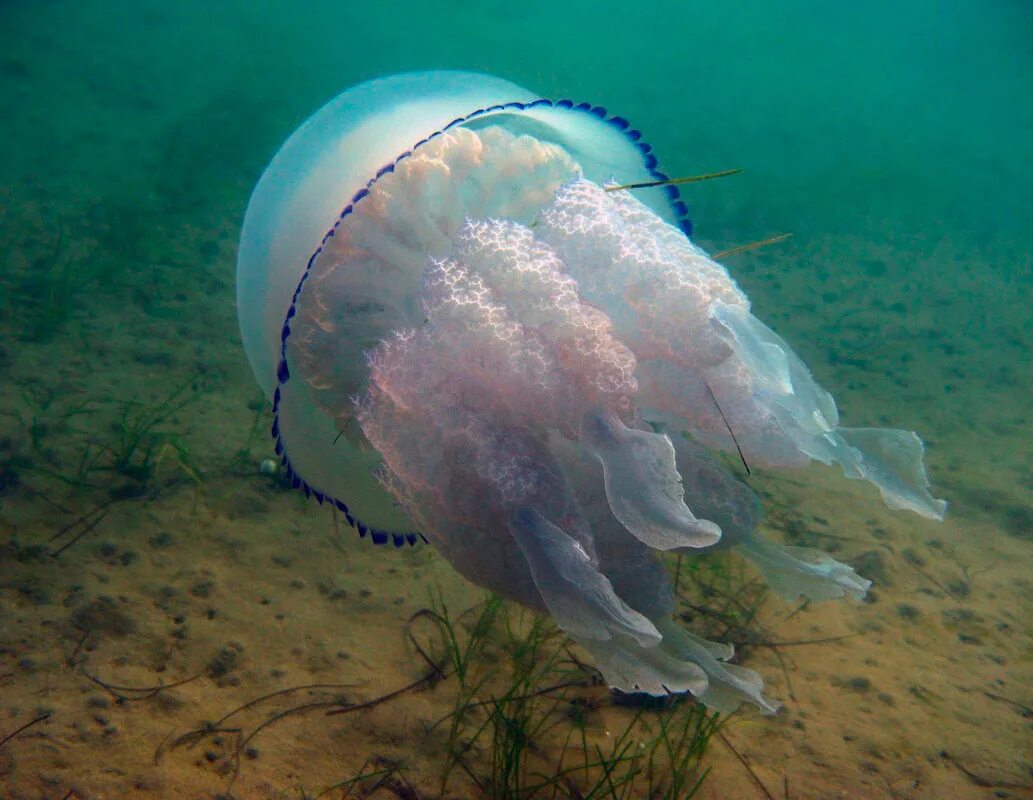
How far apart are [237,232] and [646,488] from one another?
832 centimetres

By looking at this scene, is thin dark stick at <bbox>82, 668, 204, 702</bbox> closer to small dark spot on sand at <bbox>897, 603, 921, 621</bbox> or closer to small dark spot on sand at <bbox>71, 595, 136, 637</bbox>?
small dark spot on sand at <bbox>71, 595, 136, 637</bbox>

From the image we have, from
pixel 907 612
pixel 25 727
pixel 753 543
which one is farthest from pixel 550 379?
pixel 907 612

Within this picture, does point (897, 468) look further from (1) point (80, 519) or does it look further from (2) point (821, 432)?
(1) point (80, 519)

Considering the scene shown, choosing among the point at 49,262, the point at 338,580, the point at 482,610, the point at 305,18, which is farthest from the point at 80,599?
the point at 305,18

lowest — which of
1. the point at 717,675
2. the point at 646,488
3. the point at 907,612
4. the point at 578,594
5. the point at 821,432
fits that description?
the point at 907,612

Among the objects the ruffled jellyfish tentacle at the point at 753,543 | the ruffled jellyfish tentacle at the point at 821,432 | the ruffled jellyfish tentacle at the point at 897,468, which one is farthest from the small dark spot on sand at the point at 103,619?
the ruffled jellyfish tentacle at the point at 897,468

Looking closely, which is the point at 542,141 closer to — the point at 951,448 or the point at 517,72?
the point at 951,448

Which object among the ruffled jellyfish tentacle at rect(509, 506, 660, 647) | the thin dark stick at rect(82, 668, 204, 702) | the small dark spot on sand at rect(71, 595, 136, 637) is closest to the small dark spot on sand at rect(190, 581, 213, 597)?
the small dark spot on sand at rect(71, 595, 136, 637)

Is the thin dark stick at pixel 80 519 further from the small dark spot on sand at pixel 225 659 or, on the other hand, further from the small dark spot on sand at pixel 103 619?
the small dark spot on sand at pixel 225 659

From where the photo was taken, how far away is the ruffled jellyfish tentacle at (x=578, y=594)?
1.40 m

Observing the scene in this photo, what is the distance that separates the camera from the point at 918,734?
2.43 meters

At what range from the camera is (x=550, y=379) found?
5.12 ft

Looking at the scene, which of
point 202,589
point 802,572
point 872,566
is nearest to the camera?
point 802,572

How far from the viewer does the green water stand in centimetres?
376
